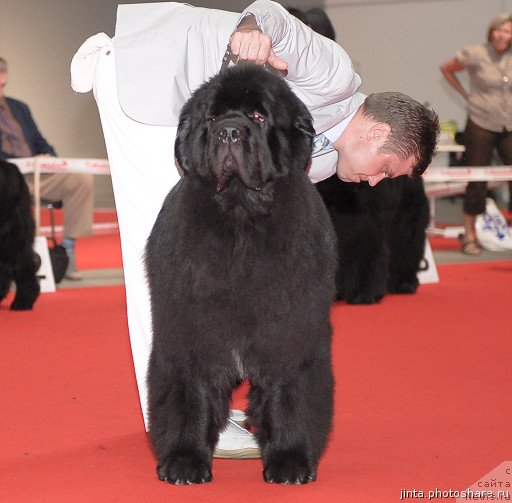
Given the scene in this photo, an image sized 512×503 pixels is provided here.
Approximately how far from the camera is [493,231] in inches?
325

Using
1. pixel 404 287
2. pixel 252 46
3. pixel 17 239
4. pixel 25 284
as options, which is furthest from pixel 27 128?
pixel 252 46

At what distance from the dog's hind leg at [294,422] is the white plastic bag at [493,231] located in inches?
245

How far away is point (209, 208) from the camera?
210 centimetres

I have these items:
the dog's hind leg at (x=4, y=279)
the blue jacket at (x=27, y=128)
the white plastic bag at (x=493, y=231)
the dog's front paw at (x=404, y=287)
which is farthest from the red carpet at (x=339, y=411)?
the white plastic bag at (x=493, y=231)

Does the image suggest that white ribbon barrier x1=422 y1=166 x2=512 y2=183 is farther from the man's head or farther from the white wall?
the white wall

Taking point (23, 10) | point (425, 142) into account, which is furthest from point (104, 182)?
point (425, 142)

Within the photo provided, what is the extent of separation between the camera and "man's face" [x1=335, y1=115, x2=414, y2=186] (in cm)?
254

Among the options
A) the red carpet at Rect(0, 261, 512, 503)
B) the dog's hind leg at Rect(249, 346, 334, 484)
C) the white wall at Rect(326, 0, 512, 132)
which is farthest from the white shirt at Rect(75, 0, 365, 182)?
the white wall at Rect(326, 0, 512, 132)

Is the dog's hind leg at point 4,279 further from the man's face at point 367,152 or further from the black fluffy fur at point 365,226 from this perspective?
the man's face at point 367,152

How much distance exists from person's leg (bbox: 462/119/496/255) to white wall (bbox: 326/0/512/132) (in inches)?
223

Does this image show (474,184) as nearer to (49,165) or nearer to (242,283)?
(49,165)

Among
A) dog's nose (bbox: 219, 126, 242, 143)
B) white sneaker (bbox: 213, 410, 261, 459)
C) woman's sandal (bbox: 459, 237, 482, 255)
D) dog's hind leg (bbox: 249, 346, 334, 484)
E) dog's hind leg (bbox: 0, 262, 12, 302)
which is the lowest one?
woman's sandal (bbox: 459, 237, 482, 255)

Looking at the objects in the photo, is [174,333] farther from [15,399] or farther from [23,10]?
[23,10]

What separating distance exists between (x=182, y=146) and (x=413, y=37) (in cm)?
1246
